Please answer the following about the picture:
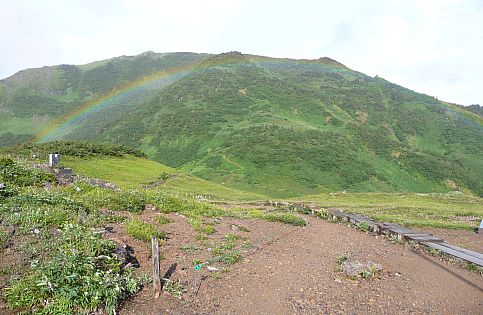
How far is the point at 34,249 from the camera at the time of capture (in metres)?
9.12

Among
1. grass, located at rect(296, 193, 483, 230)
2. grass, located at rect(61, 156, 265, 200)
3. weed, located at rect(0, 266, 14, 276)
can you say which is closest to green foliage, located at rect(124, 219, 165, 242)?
weed, located at rect(0, 266, 14, 276)

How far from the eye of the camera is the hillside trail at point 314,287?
9102 mm

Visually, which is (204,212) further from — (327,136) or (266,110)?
(266,110)

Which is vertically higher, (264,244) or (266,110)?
(266,110)

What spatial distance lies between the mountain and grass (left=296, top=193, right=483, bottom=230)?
1801 cm

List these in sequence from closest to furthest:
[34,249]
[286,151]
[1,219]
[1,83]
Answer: [34,249], [1,219], [286,151], [1,83]

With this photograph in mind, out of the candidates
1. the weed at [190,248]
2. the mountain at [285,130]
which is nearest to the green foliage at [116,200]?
the weed at [190,248]

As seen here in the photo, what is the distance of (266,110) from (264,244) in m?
94.3

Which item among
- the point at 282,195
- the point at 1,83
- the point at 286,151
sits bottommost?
the point at 282,195

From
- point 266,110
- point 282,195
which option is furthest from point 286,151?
point 266,110

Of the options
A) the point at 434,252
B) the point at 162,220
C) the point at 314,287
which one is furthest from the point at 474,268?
the point at 162,220

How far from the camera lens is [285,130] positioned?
89.3 m

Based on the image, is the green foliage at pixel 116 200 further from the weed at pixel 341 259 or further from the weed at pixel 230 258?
the weed at pixel 341 259

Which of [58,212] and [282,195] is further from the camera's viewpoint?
[282,195]
